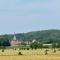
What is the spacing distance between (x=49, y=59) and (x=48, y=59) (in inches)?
7.3

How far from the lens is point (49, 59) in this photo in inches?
2306

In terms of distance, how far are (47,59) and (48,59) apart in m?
0.18

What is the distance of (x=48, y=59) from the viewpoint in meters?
58.5

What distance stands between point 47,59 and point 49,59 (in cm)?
36

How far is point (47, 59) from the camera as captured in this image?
5853 centimetres
